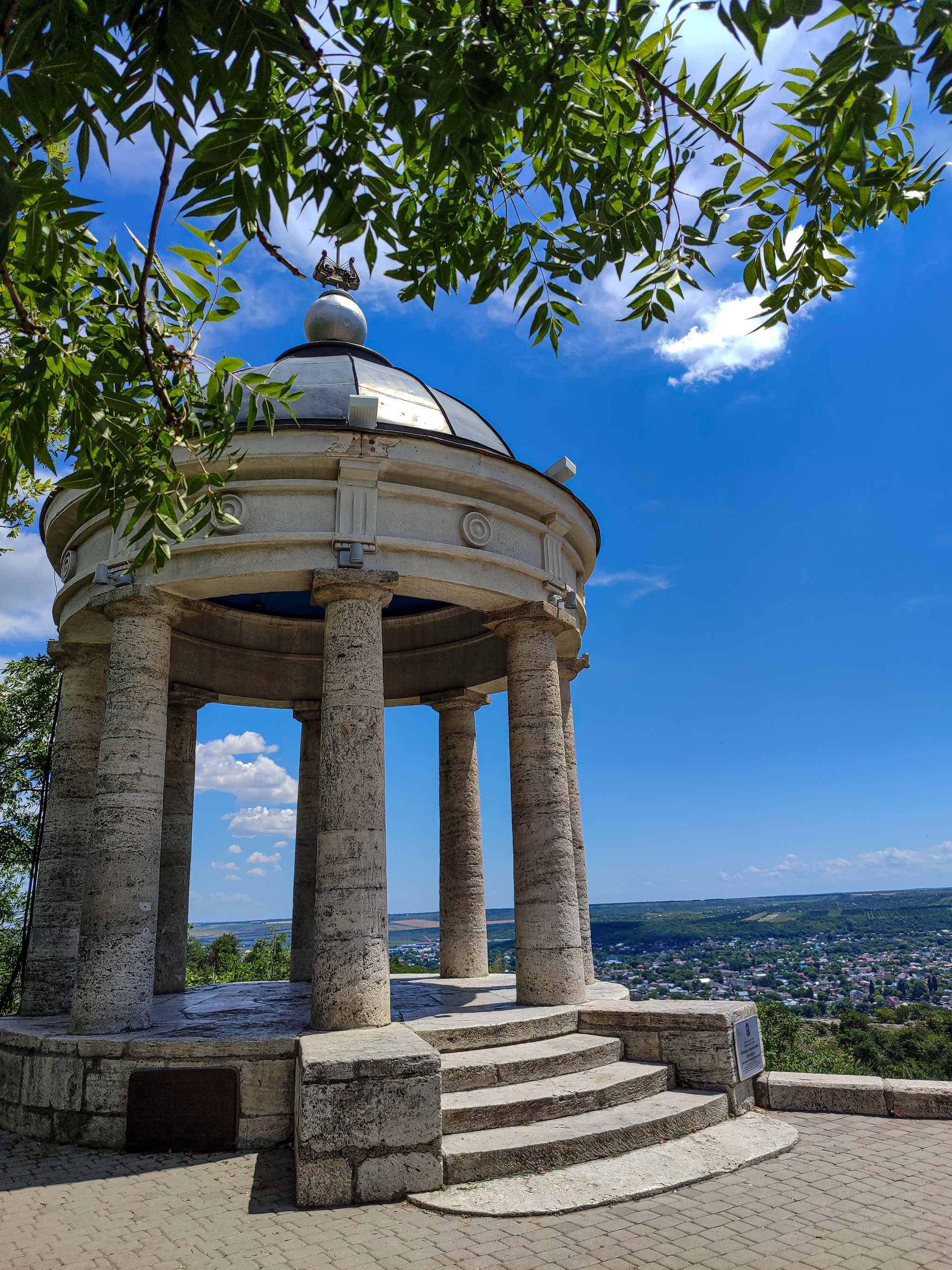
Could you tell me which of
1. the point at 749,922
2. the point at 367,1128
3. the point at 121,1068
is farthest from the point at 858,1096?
the point at 749,922

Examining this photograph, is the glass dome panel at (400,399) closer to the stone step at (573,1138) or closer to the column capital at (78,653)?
the column capital at (78,653)

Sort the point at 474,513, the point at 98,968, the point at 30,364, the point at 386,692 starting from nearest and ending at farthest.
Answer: the point at 30,364 → the point at 98,968 → the point at 474,513 → the point at 386,692

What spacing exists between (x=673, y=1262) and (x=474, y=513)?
9.50 metres

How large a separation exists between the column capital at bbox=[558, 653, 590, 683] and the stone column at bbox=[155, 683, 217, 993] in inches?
315

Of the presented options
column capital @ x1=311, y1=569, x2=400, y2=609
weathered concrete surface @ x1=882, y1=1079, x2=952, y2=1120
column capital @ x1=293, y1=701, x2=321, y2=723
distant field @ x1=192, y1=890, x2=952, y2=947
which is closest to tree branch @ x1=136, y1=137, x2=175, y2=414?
column capital @ x1=311, y1=569, x2=400, y2=609

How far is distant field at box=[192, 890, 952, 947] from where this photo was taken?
96.6 metres

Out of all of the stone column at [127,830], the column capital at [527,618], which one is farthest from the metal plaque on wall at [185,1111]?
the column capital at [527,618]

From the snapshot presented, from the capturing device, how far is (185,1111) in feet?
30.0

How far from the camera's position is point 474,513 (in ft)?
41.3

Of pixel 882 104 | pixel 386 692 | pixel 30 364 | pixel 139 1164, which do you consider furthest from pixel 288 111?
pixel 386 692

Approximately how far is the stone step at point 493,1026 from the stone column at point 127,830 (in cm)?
380

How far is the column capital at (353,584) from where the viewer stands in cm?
1130

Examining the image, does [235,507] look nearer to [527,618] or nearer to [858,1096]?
[527,618]

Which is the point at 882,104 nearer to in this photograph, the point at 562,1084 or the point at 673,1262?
the point at 673,1262
